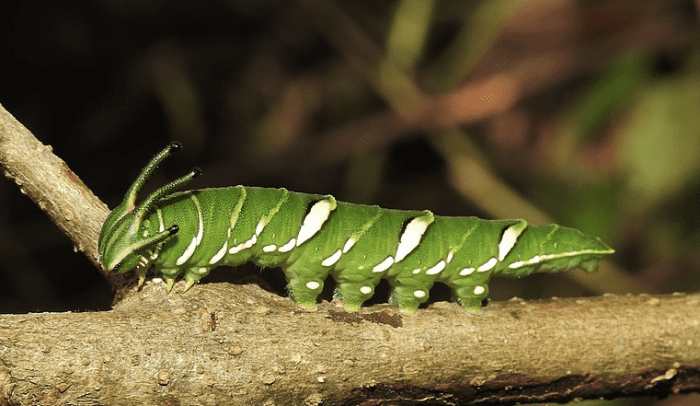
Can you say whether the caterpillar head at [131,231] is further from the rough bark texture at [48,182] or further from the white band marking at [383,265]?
the white band marking at [383,265]

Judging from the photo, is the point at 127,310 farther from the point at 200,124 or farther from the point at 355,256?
the point at 200,124

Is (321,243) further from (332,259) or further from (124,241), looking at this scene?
(124,241)

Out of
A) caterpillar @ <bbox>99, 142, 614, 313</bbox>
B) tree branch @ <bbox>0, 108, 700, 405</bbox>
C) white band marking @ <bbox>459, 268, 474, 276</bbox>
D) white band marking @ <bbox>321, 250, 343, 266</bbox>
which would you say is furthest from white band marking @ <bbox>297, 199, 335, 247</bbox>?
white band marking @ <bbox>459, 268, 474, 276</bbox>

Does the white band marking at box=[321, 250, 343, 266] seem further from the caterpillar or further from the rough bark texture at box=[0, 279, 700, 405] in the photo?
the rough bark texture at box=[0, 279, 700, 405]

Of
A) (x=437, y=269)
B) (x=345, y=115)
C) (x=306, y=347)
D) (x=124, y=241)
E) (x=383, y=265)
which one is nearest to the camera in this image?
(x=124, y=241)

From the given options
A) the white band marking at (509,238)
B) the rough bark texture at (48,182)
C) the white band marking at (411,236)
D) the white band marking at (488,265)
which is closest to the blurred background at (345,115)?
the white band marking at (509,238)

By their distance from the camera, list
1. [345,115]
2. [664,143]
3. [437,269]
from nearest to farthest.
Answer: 1. [437,269]
2. [664,143]
3. [345,115]

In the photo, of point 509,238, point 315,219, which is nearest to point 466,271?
point 509,238
